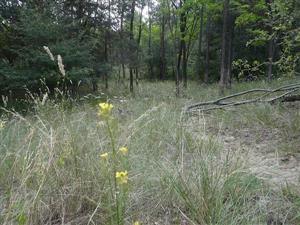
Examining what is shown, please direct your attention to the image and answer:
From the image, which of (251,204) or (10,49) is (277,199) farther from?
(10,49)

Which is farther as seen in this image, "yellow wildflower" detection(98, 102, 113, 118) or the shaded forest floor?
the shaded forest floor

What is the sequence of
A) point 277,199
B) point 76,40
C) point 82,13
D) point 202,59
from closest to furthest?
point 277,199, point 76,40, point 82,13, point 202,59

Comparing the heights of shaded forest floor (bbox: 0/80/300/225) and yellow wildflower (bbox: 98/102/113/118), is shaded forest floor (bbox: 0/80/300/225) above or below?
below

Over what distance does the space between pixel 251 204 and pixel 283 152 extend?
7.26 feet

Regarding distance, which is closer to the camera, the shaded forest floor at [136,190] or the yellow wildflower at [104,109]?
the yellow wildflower at [104,109]

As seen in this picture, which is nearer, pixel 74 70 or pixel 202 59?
pixel 74 70

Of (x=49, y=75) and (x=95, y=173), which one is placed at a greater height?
(x=49, y=75)

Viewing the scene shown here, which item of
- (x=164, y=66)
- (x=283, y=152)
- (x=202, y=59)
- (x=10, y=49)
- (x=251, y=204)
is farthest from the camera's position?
(x=164, y=66)

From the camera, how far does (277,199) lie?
243 centimetres

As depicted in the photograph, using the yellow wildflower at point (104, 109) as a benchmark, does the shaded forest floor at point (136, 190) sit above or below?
below

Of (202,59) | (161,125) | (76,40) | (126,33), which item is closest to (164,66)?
(202,59)

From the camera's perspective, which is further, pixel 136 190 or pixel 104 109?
pixel 136 190

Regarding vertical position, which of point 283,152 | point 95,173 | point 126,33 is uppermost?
point 126,33

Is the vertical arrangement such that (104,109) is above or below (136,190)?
above
